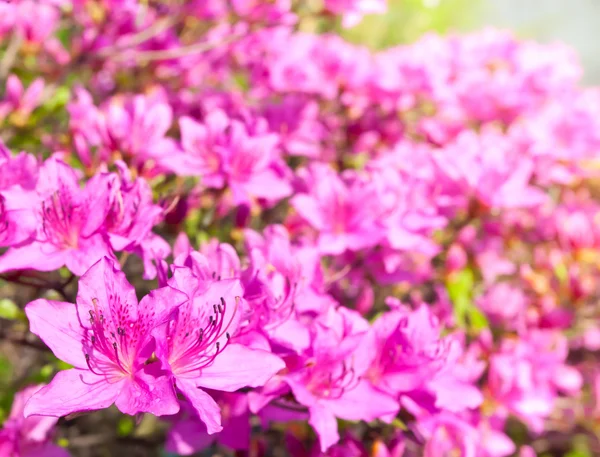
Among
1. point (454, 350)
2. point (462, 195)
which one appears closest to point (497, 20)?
point (462, 195)

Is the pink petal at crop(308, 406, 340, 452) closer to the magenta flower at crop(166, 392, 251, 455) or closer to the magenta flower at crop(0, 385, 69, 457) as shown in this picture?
the magenta flower at crop(166, 392, 251, 455)

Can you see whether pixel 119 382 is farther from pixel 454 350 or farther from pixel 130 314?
pixel 454 350

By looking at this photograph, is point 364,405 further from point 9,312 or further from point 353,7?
point 353,7

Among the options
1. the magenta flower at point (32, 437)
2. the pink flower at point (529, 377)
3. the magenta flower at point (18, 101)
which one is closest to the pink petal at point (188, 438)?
the magenta flower at point (32, 437)

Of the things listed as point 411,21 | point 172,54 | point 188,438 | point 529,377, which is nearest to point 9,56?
point 172,54

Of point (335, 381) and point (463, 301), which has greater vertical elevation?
point (335, 381)
